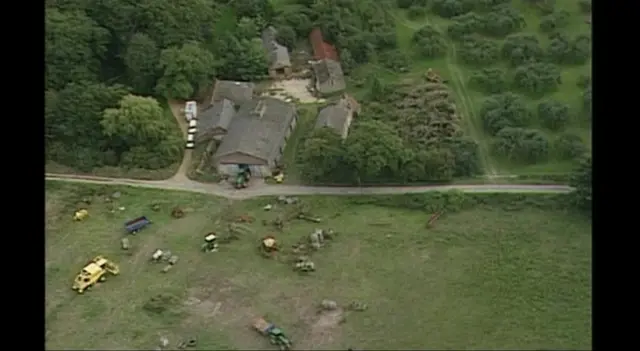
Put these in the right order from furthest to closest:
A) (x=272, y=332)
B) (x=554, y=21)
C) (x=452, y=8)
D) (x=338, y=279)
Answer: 1. (x=452, y=8)
2. (x=554, y=21)
3. (x=338, y=279)
4. (x=272, y=332)

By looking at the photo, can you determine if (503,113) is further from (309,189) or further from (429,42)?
(309,189)

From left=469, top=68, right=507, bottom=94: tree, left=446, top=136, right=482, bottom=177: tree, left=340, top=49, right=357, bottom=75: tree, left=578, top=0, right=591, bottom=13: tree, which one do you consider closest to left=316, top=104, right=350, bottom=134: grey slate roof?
left=340, top=49, right=357, bottom=75: tree

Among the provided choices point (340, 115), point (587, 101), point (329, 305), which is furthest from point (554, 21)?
point (329, 305)

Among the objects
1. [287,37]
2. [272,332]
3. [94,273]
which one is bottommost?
[272,332]
